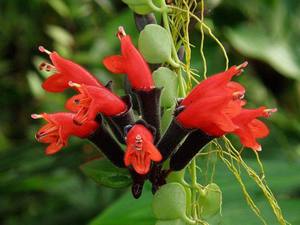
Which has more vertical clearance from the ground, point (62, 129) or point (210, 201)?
point (62, 129)

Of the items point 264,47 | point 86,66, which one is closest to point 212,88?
point 264,47

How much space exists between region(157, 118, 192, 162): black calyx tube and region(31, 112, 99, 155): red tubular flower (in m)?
0.13

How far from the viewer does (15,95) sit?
11.4ft

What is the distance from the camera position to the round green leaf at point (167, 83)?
1.29 metres

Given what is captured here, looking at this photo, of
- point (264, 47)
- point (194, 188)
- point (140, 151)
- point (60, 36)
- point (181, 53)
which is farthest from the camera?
point (60, 36)

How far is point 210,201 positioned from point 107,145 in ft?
0.71

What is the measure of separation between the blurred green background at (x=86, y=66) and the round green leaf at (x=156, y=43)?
0.96 m

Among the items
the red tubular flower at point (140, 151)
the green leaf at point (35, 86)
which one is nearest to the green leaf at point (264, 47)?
the green leaf at point (35, 86)

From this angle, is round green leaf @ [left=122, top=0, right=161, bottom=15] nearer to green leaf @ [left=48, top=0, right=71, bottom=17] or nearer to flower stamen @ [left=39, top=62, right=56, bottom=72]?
flower stamen @ [left=39, top=62, right=56, bottom=72]

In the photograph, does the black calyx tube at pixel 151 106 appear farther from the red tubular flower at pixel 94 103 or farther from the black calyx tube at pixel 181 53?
the black calyx tube at pixel 181 53

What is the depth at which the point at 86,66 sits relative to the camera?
3.19 meters

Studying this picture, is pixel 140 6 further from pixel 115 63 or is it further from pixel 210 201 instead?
pixel 210 201

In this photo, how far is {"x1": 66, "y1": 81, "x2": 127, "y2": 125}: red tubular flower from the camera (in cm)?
127

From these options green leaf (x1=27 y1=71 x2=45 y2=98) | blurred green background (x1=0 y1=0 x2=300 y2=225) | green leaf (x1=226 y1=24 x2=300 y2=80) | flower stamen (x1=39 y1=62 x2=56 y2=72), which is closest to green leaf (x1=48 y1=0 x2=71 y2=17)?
blurred green background (x1=0 y1=0 x2=300 y2=225)
